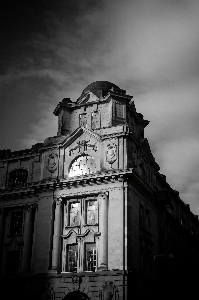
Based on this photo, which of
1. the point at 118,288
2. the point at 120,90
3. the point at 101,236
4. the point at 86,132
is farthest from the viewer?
the point at 120,90

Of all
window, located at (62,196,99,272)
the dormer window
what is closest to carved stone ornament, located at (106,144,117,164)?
the dormer window

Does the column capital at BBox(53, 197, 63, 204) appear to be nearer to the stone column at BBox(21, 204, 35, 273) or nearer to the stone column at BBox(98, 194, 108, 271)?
the stone column at BBox(21, 204, 35, 273)

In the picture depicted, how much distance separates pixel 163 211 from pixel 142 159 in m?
7.05

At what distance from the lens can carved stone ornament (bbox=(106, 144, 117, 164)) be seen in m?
39.1

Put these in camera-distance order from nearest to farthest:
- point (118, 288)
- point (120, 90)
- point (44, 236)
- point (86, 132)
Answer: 1. point (118, 288)
2. point (44, 236)
3. point (86, 132)
4. point (120, 90)

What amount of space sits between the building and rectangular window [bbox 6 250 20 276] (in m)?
0.10

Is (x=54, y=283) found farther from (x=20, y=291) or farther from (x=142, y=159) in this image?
(x=142, y=159)

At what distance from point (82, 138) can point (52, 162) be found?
160 inches

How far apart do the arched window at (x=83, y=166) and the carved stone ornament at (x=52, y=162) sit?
1.81 metres

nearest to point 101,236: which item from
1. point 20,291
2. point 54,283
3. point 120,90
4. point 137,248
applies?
point 137,248

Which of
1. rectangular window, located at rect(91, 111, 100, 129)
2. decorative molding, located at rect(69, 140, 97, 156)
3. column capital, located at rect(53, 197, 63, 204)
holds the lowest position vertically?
column capital, located at rect(53, 197, 63, 204)

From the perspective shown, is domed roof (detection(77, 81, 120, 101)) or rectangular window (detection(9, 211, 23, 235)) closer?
rectangular window (detection(9, 211, 23, 235))

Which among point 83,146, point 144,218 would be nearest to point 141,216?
point 144,218

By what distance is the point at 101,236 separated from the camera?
36062 millimetres
